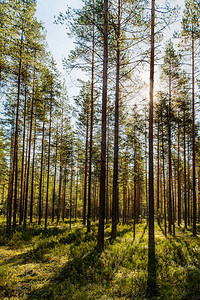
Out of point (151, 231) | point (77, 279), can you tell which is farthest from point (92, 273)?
point (151, 231)

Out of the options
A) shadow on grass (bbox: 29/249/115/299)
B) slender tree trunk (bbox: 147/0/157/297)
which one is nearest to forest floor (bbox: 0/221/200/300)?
shadow on grass (bbox: 29/249/115/299)

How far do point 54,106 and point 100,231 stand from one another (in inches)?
490

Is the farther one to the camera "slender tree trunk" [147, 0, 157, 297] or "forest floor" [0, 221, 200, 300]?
"slender tree trunk" [147, 0, 157, 297]

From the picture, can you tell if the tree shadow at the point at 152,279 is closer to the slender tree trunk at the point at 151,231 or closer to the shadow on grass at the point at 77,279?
the slender tree trunk at the point at 151,231

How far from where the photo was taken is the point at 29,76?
11094 millimetres

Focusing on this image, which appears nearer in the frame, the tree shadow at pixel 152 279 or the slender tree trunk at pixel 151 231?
the tree shadow at pixel 152 279

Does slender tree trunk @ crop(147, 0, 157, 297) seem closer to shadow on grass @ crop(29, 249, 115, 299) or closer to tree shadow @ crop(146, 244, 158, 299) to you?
tree shadow @ crop(146, 244, 158, 299)

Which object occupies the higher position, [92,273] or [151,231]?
[151,231]

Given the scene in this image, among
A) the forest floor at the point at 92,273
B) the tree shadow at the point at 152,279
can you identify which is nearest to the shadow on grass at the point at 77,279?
the forest floor at the point at 92,273

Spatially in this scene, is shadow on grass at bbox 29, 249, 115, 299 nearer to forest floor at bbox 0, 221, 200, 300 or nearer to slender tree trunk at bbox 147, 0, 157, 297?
forest floor at bbox 0, 221, 200, 300

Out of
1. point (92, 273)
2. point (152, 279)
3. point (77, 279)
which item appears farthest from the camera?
point (92, 273)

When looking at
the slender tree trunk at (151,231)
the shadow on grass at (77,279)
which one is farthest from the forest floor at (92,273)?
the slender tree trunk at (151,231)

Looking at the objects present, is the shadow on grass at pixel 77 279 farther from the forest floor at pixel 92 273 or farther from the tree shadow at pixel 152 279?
the tree shadow at pixel 152 279

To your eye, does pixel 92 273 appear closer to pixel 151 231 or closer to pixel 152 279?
pixel 152 279
